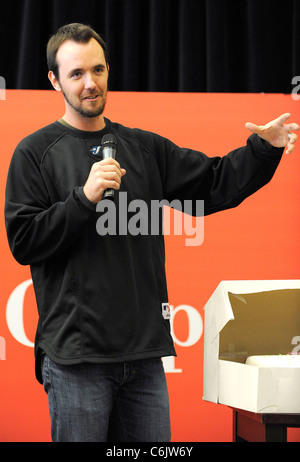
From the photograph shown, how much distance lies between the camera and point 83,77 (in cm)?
132

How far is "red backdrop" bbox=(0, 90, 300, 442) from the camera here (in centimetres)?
211

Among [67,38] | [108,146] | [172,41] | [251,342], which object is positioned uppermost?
[172,41]

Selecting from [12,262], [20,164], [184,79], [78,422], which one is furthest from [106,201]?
[184,79]

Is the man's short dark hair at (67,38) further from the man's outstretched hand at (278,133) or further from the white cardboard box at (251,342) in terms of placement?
the white cardboard box at (251,342)

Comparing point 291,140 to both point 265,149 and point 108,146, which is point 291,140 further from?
point 108,146

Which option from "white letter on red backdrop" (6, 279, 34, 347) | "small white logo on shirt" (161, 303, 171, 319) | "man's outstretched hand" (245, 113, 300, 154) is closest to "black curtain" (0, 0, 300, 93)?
"white letter on red backdrop" (6, 279, 34, 347)

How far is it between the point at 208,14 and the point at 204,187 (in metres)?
1.60

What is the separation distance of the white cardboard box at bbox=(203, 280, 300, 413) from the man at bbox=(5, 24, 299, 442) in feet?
0.48

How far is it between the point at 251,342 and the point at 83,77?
762 millimetres

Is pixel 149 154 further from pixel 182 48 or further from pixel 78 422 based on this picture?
pixel 182 48

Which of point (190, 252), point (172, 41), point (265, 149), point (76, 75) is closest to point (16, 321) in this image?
point (190, 252)

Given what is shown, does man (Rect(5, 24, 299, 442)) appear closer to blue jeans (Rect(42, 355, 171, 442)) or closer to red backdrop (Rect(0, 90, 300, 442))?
blue jeans (Rect(42, 355, 171, 442))

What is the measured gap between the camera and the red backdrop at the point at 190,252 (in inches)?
83.1

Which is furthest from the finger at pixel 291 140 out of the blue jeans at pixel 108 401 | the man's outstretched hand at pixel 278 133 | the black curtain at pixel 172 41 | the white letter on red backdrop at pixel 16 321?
the black curtain at pixel 172 41
